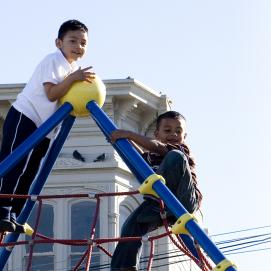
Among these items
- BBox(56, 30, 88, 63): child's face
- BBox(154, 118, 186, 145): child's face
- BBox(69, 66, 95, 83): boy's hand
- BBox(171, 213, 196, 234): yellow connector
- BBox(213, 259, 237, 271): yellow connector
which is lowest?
BBox(213, 259, 237, 271): yellow connector

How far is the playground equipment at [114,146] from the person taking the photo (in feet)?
33.1

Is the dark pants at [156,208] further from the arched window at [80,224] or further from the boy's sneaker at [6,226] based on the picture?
the arched window at [80,224]

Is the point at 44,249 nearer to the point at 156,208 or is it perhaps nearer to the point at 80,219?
the point at 80,219

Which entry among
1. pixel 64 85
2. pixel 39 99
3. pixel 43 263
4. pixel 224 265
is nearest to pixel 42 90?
pixel 39 99

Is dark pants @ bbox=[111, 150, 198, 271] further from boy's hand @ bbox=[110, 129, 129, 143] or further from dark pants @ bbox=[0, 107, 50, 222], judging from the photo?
dark pants @ bbox=[0, 107, 50, 222]

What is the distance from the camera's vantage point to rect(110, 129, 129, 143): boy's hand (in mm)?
10789

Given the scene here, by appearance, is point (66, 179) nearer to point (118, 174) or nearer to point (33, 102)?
point (118, 174)

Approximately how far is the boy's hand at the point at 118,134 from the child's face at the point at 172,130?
701 millimetres

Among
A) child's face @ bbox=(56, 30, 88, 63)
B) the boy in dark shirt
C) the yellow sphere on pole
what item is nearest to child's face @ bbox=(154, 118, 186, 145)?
the boy in dark shirt

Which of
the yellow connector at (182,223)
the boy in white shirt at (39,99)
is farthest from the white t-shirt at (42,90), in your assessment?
the yellow connector at (182,223)

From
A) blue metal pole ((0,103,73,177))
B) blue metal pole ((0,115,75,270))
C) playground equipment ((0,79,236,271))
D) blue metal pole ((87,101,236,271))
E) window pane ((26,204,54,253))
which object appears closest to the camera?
blue metal pole ((87,101,236,271))

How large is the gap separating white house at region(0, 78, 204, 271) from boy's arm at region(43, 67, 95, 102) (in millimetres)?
13423

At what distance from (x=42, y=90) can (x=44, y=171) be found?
0.76 metres

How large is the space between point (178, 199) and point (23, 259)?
47.1ft
